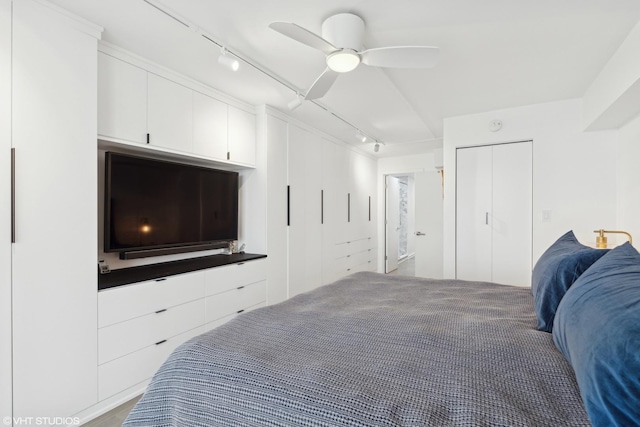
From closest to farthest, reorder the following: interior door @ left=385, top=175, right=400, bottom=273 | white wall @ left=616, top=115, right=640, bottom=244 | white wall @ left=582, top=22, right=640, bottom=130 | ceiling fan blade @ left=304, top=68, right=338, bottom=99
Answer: white wall @ left=582, top=22, right=640, bottom=130
ceiling fan blade @ left=304, top=68, right=338, bottom=99
white wall @ left=616, top=115, right=640, bottom=244
interior door @ left=385, top=175, right=400, bottom=273

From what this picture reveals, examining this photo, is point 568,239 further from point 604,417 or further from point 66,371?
point 66,371

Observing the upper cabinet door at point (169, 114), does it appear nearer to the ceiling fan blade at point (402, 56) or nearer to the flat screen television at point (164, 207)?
the flat screen television at point (164, 207)

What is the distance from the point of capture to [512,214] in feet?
11.9

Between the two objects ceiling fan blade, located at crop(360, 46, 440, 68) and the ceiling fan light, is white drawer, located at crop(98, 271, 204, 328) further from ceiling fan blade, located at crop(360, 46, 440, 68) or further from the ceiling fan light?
ceiling fan blade, located at crop(360, 46, 440, 68)

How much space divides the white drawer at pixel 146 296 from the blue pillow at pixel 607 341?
2424 mm

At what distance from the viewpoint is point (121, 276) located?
7.69 ft

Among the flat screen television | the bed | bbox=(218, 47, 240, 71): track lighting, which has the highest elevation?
bbox=(218, 47, 240, 71): track lighting

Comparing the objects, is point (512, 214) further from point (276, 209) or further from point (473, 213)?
point (276, 209)

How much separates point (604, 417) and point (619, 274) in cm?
51

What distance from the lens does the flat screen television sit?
245cm

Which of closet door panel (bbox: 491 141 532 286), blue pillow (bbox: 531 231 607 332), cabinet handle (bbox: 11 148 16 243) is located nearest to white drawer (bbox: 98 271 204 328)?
cabinet handle (bbox: 11 148 16 243)

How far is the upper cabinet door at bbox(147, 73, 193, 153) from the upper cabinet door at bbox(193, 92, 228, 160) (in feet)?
0.22

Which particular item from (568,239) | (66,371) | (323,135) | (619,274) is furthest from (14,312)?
(323,135)

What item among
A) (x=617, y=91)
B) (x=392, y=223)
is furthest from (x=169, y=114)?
(x=392, y=223)
